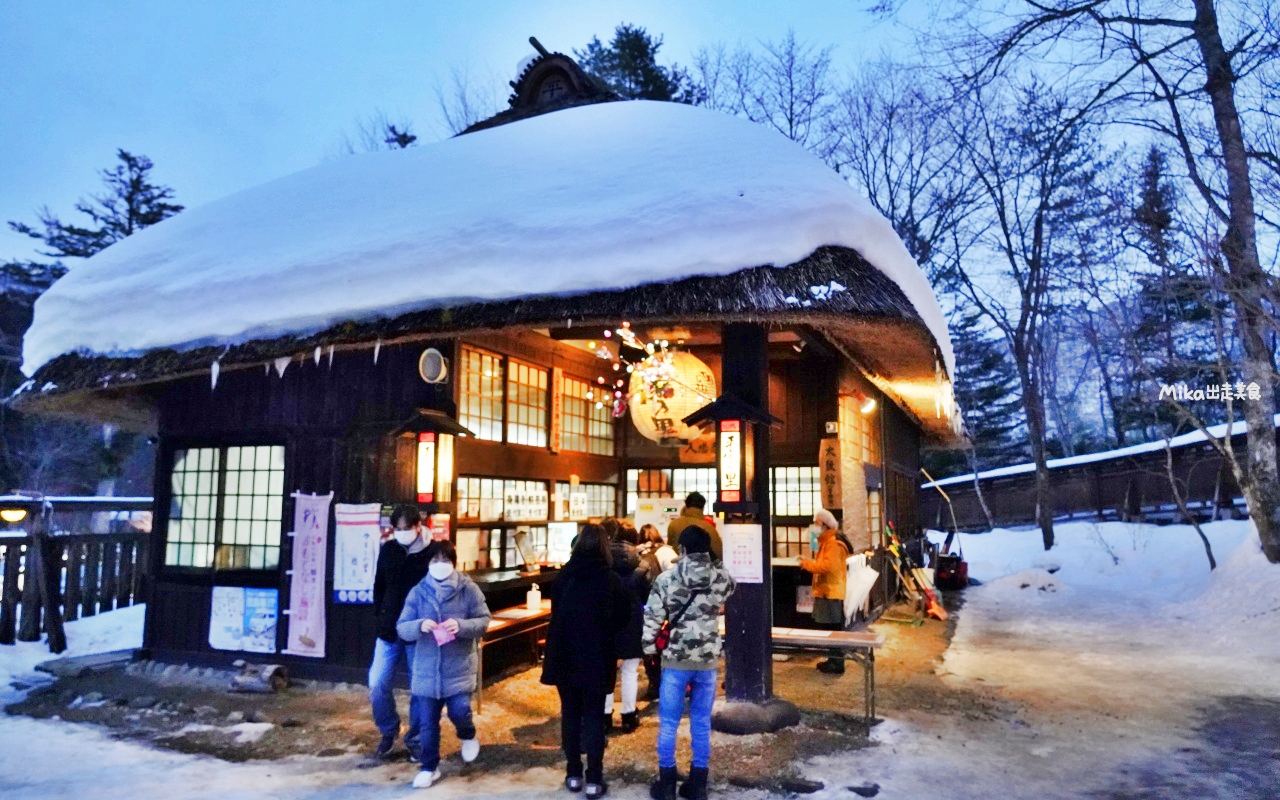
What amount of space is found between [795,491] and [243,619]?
733 centimetres

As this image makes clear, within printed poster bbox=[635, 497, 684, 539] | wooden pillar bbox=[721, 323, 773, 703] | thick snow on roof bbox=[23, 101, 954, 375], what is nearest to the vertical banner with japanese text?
thick snow on roof bbox=[23, 101, 954, 375]

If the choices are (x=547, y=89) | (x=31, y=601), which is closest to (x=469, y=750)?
(x=31, y=601)

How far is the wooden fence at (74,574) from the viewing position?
1041 centimetres

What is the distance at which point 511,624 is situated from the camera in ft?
28.1

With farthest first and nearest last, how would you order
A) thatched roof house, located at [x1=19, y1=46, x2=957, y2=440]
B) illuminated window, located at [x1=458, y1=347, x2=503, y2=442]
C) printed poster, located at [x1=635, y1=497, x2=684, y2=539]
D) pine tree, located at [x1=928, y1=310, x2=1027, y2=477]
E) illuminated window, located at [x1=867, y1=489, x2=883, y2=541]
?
pine tree, located at [x1=928, y1=310, x2=1027, y2=477] → illuminated window, located at [x1=867, y1=489, x2=883, y2=541] → printed poster, located at [x1=635, y1=497, x2=684, y2=539] → illuminated window, located at [x1=458, y1=347, x2=503, y2=442] → thatched roof house, located at [x1=19, y1=46, x2=957, y2=440]

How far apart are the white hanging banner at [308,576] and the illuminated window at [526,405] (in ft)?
7.48

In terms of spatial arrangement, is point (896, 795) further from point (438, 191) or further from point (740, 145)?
point (438, 191)

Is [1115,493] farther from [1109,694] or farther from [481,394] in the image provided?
[481,394]

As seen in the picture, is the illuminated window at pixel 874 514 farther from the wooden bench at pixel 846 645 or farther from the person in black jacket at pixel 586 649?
the person in black jacket at pixel 586 649

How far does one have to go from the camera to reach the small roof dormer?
13891mm

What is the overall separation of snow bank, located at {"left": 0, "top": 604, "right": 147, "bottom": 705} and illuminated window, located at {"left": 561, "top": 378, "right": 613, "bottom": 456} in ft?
19.1

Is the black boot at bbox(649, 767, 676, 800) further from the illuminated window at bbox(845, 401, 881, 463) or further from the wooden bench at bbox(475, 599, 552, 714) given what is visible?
the illuminated window at bbox(845, 401, 881, 463)

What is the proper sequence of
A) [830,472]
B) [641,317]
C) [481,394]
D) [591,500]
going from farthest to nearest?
[591,500] → [830,472] → [481,394] → [641,317]

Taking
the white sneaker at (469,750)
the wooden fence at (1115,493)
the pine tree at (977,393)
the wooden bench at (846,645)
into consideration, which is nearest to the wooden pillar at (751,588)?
the wooden bench at (846,645)
